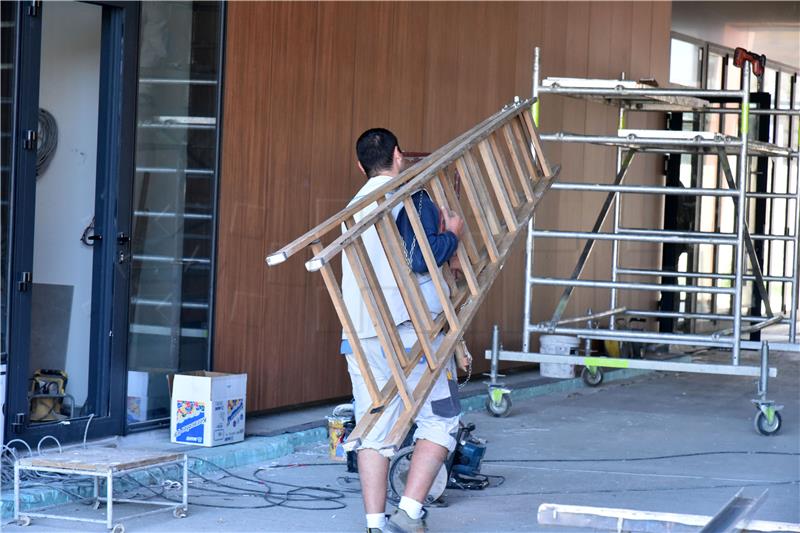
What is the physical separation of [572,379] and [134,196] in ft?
15.8

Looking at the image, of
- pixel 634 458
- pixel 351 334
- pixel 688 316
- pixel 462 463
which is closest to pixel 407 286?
pixel 351 334

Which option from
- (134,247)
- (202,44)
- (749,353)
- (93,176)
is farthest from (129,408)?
(749,353)

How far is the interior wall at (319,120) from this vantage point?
23.5ft

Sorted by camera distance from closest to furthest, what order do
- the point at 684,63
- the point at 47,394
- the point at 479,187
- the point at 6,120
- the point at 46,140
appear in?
the point at 479,187 < the point at 6,120 < the point at 47,394 < the point at 46,140 < the point at 684,63

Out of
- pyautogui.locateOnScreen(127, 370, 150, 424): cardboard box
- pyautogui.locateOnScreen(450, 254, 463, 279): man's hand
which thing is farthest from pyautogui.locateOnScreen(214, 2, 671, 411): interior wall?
pyautogui.locateOnScreen(450, 254, 463, 279): man's hand

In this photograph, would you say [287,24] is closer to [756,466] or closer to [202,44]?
[202,44]

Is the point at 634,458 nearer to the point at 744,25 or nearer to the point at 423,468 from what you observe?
the point at 423,468

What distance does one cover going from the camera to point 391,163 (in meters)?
4.97

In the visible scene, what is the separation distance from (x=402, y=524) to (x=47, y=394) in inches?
94.3

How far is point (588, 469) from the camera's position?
22.1 feet

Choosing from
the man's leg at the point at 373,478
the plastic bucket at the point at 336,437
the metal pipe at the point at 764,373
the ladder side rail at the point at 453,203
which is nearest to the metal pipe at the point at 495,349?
the metal pipe at the point at 764,373

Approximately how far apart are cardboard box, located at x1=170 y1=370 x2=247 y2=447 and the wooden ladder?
1.86m

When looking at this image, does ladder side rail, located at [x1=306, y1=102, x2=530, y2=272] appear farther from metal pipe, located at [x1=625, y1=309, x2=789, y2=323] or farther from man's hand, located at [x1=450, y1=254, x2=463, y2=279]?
metal pipe, located at [x1=625, y1=309, x2=789, y2=323]

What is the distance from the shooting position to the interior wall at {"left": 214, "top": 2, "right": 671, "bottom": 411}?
716cm
